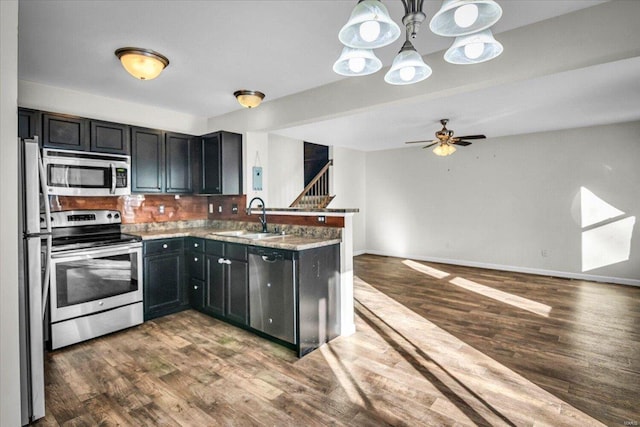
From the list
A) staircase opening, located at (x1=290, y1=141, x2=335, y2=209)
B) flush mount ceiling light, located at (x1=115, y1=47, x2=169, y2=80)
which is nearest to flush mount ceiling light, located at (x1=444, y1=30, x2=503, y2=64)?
flush mount ceiling light, located at (x1=115, y1=47, x2=169, y2=80)

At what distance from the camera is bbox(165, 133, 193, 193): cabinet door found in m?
4.16

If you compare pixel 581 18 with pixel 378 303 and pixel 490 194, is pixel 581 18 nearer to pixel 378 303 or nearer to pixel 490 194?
pixel 378 303

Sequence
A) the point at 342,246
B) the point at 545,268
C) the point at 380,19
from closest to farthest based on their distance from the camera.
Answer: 1. the point at 380,19
2. the point at 342,246
3. the point at 545,268

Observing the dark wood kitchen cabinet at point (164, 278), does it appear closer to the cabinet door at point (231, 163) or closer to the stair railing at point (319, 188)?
the cabinet door at point (231, 163)

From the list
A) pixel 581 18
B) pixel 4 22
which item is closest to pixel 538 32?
pixel 581 18

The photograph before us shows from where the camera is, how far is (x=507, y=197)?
240 inches

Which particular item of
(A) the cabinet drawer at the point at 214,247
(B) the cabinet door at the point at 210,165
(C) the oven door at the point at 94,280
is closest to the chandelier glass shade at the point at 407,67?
(A) the cabinet drawer at the point at 214,247

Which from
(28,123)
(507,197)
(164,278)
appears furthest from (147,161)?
(507,197)

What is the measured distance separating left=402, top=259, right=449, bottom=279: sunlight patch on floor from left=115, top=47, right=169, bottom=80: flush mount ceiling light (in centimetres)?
495

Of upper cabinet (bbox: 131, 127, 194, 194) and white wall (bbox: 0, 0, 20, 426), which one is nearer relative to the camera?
white wall (bbox: 0, 0, 20, 426)

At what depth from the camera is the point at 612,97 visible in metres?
3.85

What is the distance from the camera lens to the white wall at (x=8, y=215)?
1521 millimetres

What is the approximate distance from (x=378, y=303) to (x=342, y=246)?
1.38 meters

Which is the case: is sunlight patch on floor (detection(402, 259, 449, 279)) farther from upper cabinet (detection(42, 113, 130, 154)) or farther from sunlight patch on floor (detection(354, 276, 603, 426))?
upper cabinet (detection(42, 113, 130, 154))
